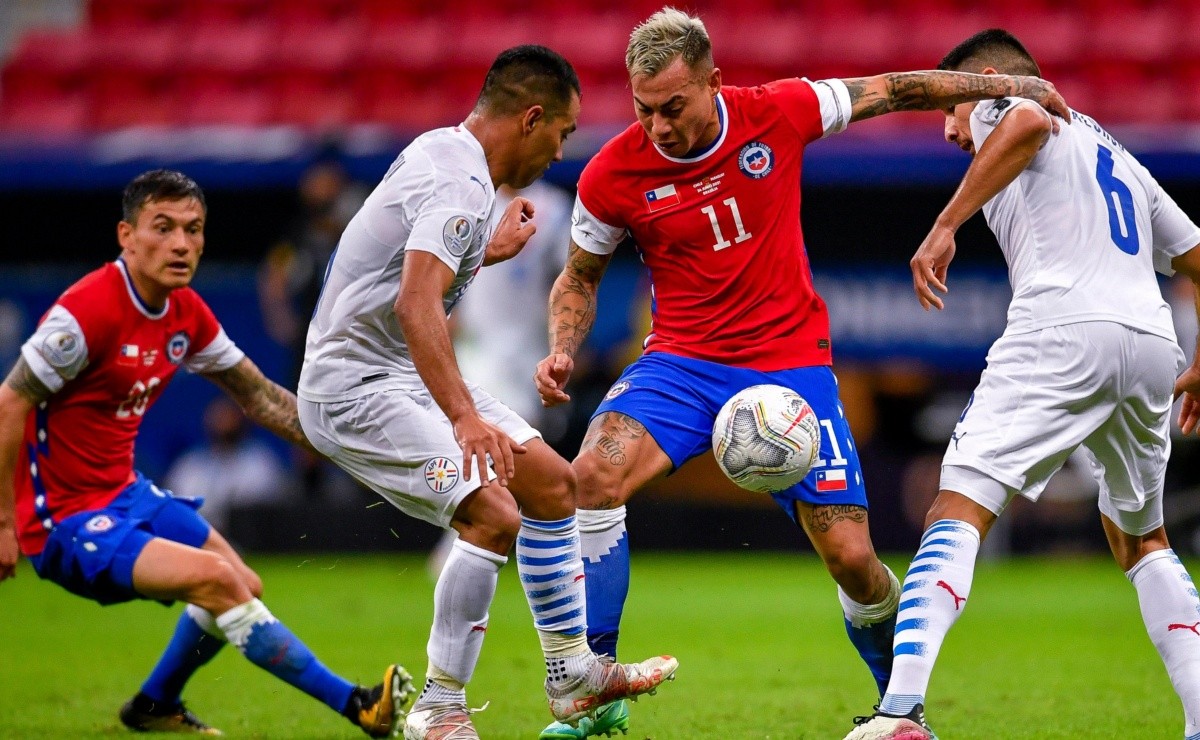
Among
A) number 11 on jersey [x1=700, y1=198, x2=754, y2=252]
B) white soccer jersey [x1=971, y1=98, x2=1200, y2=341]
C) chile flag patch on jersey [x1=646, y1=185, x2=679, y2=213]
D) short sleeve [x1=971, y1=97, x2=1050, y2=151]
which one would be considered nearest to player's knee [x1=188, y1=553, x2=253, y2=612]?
chile flag patch on jersey [x1=646, y1=185, x2=679, y2=213]

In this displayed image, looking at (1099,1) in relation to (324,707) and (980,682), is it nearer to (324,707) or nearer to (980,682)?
(980,682)

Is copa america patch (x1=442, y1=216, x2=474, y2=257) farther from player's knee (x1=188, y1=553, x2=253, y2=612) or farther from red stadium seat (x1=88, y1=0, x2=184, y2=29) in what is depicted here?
red stadium seat (x1=88, y1=0, x2=184, y2=29)

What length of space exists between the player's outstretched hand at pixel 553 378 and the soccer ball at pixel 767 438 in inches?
23.5

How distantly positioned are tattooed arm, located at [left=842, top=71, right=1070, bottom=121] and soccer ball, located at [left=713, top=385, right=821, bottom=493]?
1.13 meters

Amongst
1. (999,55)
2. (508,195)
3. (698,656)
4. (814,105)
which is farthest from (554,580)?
(508,195)

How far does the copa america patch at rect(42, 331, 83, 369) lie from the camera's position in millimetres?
5805

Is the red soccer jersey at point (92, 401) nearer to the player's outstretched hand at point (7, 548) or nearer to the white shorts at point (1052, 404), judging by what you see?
the player's outstretched hand at point (7, 548)

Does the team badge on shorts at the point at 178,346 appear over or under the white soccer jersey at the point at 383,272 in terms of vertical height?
under

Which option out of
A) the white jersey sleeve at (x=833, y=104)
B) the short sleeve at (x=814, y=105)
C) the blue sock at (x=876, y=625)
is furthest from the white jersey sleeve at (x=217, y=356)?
the blue sock at (x=876, y=625)

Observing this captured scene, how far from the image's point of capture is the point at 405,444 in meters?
5.13

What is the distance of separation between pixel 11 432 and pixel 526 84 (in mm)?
2405

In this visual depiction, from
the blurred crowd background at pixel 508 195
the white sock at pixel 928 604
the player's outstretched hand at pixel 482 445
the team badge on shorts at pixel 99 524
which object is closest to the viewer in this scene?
the white sock at pixel 928 604

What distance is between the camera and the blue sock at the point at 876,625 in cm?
551

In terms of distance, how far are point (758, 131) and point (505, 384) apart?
6.93 m
